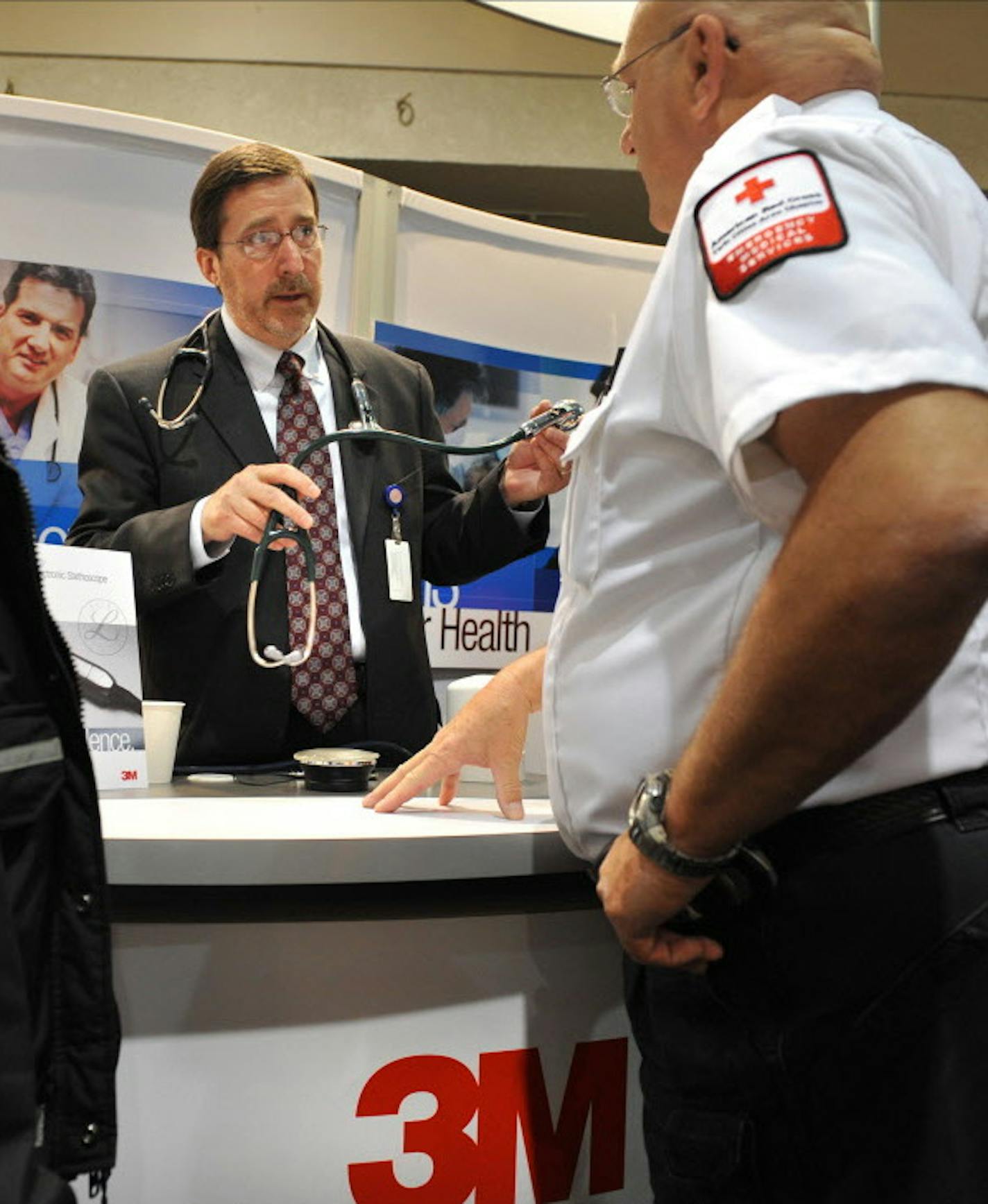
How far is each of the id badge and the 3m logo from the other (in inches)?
53.0

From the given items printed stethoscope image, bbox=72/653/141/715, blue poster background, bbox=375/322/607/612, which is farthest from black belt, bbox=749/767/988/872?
blue poster background, bbox=375/322/607/612

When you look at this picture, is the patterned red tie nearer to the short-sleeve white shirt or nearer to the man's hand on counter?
the man's hand on counter

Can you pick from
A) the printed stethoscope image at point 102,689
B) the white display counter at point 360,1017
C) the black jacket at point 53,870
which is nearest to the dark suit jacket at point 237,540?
the printed stethoscope image at point 102,689

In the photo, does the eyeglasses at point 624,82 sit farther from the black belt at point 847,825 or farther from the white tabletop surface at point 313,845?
the white tabletop surface at point 313,845

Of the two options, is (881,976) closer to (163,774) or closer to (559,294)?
(163,774)

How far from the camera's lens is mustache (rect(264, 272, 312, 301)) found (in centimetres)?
272

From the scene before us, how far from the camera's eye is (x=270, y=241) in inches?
110

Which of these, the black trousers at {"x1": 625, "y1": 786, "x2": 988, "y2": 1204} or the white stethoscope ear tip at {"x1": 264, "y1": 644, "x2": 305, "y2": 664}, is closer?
the black trousers at {"x1": 625, "y1": 786, "x2": 988, "y2": 1204}

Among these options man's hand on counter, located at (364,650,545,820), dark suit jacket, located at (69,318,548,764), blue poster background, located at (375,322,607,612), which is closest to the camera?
man's hand on counter, located at (364,650,545,820)

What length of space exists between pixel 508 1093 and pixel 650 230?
18.6ft

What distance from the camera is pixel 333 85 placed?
18.1ft

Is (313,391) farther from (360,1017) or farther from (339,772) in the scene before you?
(360,1017)

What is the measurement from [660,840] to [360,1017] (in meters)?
0.50

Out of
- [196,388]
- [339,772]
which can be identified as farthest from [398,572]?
[339,772]
